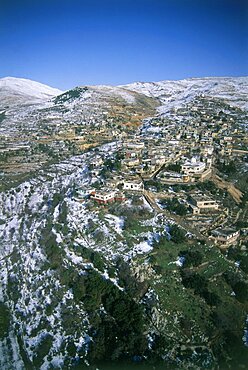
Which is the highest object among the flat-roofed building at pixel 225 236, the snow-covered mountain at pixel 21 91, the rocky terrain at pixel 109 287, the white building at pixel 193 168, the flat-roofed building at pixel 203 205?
the snow-covered mountain at pixel 21 91

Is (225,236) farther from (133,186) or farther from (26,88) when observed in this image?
(26,88)

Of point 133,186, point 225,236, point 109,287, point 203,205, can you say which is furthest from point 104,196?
point 225,236

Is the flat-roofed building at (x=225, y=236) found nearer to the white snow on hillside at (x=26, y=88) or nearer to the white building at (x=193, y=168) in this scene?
the white building at (x=193, y=168)

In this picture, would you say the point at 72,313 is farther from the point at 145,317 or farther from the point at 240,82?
the point at 240,82

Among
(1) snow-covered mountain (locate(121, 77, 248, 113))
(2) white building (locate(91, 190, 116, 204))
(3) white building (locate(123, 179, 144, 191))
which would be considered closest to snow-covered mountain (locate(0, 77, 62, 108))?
(1) snow-covered mountain (locate(121, 77, 248, 113))

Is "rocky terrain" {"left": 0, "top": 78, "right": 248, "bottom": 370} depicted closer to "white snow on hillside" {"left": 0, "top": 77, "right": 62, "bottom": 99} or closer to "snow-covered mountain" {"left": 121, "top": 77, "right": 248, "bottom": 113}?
"snow-covered mountain" {"left": 121, "top": 77, "right": 248, "bottom": 113}

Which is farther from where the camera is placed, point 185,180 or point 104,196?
point 185,180

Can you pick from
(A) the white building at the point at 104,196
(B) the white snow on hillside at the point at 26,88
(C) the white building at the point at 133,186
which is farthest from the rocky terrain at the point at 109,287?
(B) the white snow on hillside at the point at 26,88
